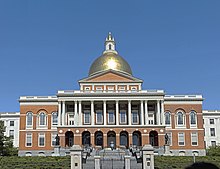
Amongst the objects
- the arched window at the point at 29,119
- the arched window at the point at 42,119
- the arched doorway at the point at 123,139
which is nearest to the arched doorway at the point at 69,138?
the arched window at the point at 42,119

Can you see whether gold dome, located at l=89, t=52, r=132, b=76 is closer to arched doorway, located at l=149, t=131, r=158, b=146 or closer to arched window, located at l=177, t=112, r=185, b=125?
arched window, located at l=177, t=112, r=185, b=125

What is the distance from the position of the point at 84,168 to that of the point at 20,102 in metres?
41.5

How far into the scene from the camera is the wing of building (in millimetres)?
66188

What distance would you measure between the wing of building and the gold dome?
247 mm

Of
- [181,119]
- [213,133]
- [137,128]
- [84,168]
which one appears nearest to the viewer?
[84,168]

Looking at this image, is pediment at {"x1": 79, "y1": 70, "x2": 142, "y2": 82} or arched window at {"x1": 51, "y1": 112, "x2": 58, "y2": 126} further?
pediment at {"x1": 79, "y1": 70, "x2": 142, "y2": 82}

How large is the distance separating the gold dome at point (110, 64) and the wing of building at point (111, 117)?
0.25 m

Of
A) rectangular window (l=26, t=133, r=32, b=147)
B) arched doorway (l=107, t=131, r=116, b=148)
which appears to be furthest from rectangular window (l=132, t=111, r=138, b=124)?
rectangular window (l=26, t=133, r=32, b=147)

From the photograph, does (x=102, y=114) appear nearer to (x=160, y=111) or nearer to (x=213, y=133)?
(x=160, y=111)

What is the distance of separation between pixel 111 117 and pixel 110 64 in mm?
11900

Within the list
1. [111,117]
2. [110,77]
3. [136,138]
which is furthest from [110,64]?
[136,138]

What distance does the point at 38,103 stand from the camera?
71500mm

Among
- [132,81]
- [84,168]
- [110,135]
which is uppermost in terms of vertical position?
[132,81]

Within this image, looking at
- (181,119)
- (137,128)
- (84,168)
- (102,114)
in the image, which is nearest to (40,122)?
(102,114)
